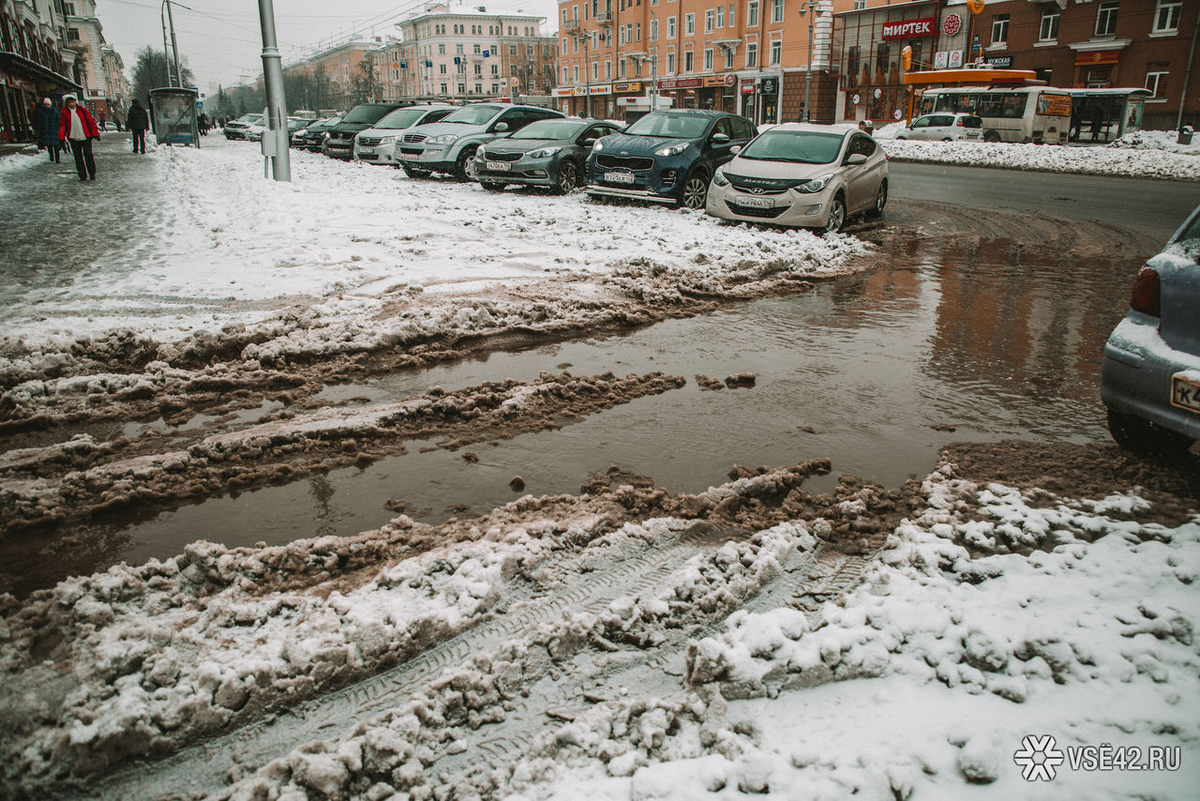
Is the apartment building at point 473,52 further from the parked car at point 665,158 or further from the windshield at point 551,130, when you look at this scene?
the parked car at point 665,158

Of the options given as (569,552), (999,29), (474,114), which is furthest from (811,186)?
(999,29)

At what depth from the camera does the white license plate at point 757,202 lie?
10.5 meters

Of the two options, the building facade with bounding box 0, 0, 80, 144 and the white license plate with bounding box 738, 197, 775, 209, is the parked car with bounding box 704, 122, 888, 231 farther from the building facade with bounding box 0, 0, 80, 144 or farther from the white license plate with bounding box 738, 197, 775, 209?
the building facade with bounding box 0, 0, 80, 144

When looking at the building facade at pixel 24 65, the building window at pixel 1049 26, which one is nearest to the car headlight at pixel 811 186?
the building facade at pixel 24 65

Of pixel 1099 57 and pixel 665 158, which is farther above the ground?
pixel 1099 57

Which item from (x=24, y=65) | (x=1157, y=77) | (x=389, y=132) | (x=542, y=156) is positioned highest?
(x=24, y=65)

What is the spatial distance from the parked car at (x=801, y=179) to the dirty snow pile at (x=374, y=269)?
373 mm

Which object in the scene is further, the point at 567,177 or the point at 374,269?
the point at 567,177

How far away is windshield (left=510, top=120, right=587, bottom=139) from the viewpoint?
50.3 feet

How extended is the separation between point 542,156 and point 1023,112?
2796 centimetres

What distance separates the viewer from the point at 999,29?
44375 mm

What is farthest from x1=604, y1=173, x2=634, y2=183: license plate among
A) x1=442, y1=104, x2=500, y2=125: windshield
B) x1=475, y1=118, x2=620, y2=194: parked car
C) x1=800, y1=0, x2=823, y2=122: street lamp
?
x1=800, y1=0, x2=823, y2=122: street lamp

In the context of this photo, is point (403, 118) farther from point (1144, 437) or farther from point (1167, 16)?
point (1167, 16)

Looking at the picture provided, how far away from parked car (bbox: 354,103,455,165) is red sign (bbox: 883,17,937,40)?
1474 inches
